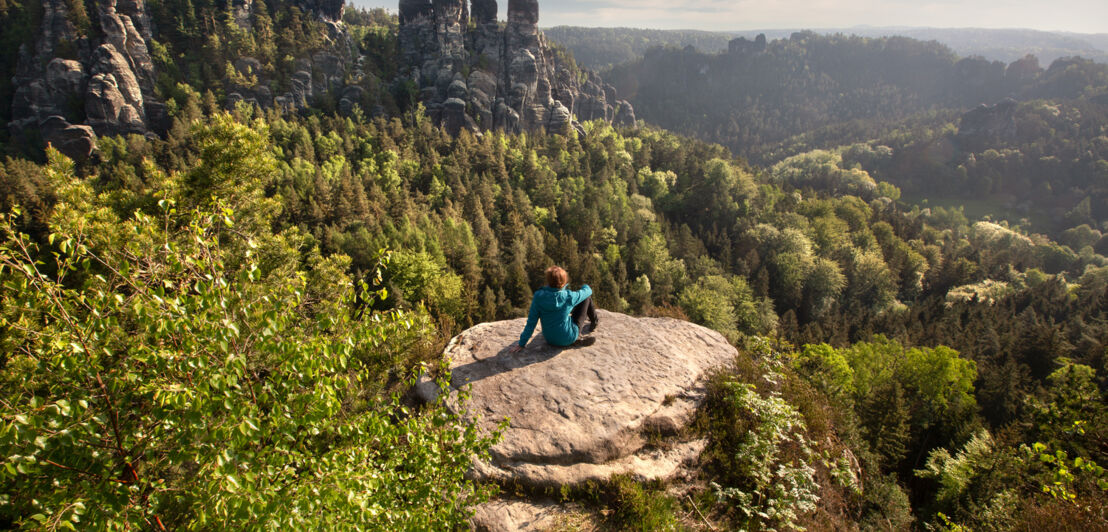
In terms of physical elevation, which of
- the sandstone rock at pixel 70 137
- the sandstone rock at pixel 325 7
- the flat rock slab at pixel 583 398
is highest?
the sandstone rock at pixel 325 7

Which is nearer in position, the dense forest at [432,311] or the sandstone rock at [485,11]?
the dense forest at [432,311]

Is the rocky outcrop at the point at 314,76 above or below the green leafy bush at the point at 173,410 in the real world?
above

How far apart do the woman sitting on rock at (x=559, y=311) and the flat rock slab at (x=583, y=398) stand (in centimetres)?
34


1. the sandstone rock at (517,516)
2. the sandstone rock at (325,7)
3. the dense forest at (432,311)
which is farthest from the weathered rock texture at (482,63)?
the sandstone rock at (517,516)

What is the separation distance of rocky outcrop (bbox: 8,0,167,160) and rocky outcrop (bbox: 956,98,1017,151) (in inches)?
10052

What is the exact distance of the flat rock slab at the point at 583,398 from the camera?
762cm

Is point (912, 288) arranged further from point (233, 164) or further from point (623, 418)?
point (233, 164)

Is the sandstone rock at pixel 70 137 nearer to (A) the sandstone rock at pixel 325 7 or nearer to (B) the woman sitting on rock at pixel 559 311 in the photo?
(A) the sandstone rock at pixel 325 7

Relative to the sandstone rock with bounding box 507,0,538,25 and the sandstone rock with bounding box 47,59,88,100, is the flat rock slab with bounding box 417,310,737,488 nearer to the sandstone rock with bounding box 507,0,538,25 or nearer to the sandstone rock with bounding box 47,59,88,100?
the sandstone rock with bounding box 47,59,88,100

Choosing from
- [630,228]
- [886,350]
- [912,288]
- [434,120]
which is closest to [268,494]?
[886,350]

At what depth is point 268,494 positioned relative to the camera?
3861mm

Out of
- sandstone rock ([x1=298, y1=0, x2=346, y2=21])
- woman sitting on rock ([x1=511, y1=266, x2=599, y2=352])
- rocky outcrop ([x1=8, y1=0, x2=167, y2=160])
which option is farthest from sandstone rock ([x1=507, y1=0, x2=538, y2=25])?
woman sitting on rock ([x1=511, y1=266, x2=599, y2=352])

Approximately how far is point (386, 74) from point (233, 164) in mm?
111674

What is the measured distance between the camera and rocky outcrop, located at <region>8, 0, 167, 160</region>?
2699 inches
